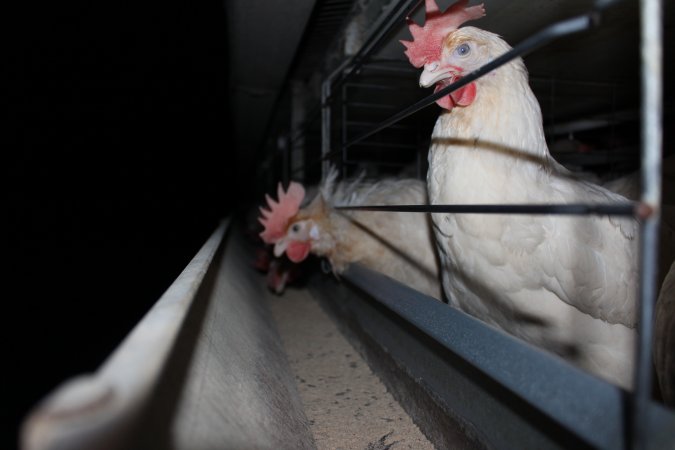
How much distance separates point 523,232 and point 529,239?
0.03m

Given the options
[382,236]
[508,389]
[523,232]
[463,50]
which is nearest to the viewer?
[508,389]

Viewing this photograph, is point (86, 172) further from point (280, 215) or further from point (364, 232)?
point (364, 232)

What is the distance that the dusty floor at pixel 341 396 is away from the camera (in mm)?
1161

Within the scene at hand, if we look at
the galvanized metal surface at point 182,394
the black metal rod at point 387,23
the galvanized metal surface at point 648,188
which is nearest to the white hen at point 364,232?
the black metal rod at point 387,23

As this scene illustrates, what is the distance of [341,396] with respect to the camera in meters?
1.46

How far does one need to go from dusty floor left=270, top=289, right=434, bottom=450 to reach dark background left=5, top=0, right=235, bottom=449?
1204 mm

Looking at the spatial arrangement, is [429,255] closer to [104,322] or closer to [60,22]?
[104,322]

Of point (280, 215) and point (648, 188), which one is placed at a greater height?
point (648, 188)

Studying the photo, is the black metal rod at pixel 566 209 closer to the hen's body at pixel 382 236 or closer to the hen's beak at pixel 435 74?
the hen's beak at pixel 435 74

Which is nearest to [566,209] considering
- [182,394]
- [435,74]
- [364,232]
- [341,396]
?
[182,394]

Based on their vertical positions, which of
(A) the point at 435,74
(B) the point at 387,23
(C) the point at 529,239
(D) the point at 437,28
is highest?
(B) the point at 387,23

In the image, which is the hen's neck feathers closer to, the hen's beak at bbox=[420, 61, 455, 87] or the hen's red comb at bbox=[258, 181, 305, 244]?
the hen's beak at bbox=[420, 61, 455, 87]

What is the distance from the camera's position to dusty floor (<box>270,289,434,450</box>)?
116 centimetres

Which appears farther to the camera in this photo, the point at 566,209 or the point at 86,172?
the point at 86,172
